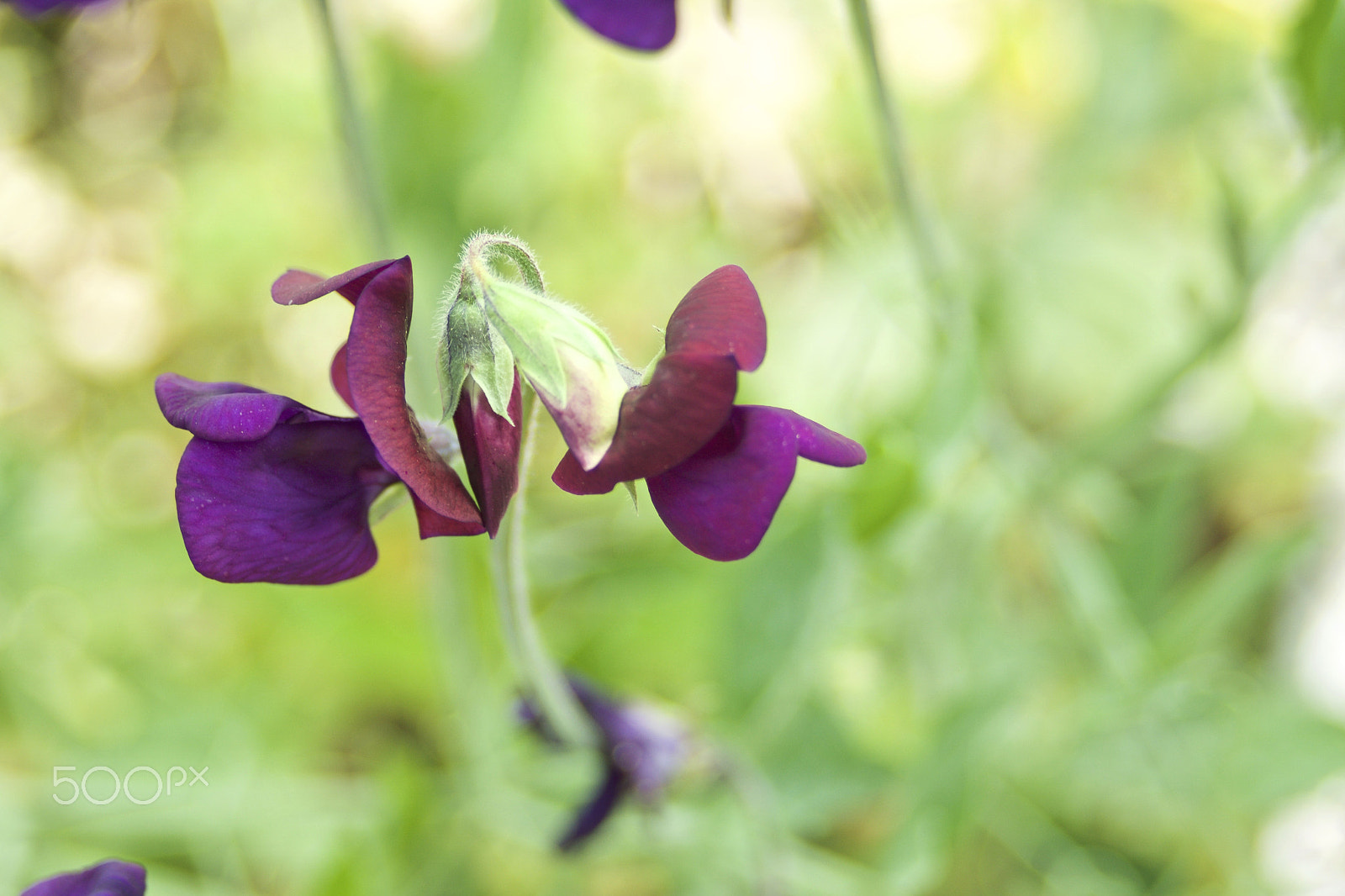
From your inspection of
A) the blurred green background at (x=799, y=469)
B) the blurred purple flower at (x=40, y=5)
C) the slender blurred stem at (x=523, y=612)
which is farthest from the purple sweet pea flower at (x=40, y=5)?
the slender blurred stem at (x=523, y=612)

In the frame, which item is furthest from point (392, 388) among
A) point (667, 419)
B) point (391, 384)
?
point (667, 419)

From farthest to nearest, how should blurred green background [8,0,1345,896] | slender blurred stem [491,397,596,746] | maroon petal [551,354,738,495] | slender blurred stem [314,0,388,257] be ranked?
blurred green background [8,0,1345,896], slender blurred stem [314,0,388,257], slender blurred stem [491,397,596,746], maroon petal [551,354,738,495]

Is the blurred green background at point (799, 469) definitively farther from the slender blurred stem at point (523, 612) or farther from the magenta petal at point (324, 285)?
the magenta petal at point (324, 285)

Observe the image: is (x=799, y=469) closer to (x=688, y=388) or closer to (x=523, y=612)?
(x=523, y=612)

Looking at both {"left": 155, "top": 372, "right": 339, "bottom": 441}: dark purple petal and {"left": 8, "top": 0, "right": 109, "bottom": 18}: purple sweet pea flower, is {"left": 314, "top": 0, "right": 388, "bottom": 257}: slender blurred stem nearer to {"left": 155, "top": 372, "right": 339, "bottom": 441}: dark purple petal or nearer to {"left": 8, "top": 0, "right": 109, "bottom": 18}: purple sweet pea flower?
{"left": 8, "top": 0, "right": 109, "bottom": 18}: purple sweet pea flower

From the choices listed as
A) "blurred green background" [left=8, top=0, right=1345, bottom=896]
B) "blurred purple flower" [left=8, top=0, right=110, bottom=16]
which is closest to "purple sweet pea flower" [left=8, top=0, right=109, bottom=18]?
"blurred purple flower" [left=8, top=0, right=110, bottom=16]

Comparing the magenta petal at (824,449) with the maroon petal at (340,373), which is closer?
the magenta petal at (824,449)

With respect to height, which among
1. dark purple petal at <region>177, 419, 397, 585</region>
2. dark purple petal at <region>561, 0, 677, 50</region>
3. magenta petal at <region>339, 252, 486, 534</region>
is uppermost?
dark purple petal at <region>561, 0, 677, 50</region>
